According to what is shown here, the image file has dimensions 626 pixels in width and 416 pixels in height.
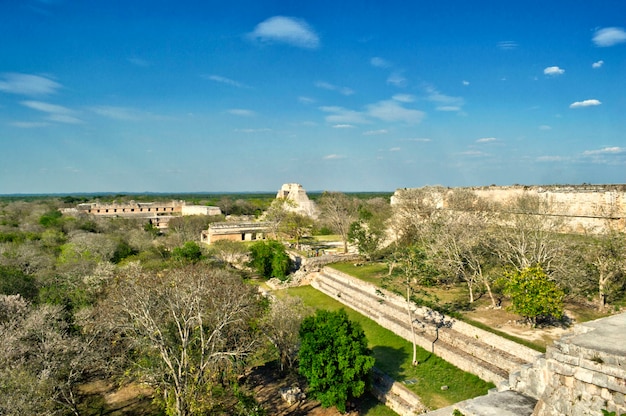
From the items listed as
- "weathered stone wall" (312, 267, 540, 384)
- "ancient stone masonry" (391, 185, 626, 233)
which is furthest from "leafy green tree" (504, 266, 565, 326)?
"ancient stone masonry" (391, 185, 626, 233)

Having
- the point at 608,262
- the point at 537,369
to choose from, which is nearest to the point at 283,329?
the point at 537,369

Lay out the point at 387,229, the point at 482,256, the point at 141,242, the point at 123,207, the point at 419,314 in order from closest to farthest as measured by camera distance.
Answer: the point at 419,314 → the point at 482,256 → the point at 387,229 → the point at 141,242 → the point at 123,207

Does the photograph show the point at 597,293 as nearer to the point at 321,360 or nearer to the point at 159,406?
the point at 321,360

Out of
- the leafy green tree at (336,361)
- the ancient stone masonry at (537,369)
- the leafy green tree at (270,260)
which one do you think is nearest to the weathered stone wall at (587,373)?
the ancient stone masonry at (537,369)

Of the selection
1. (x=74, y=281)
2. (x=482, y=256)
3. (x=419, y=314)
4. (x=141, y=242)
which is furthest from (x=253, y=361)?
(x=141, y=242)

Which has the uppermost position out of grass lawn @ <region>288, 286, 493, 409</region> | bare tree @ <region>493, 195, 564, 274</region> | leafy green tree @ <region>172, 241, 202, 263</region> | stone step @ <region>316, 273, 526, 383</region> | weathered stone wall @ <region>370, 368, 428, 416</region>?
bare tree @ <region>493, 195, 564, 274</region>

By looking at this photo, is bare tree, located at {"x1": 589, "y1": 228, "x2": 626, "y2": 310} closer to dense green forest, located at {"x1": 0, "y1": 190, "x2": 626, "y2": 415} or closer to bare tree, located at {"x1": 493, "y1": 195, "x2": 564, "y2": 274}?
dense green forest, located at {"x1": 0, "y1": 190, "x2": 626, "y2": 415}

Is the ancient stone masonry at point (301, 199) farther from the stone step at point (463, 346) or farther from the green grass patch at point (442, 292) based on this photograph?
the stone step at point (463, 346)
